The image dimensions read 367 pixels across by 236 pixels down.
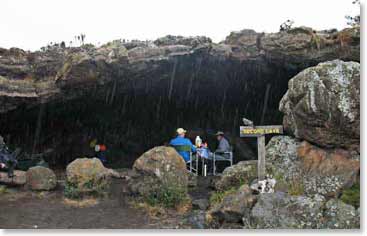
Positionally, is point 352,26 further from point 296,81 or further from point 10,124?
point 10,124

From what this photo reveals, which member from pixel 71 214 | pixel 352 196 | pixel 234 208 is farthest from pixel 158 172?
pixel 352 196

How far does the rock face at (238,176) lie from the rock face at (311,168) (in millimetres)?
381

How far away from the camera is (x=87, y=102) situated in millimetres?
12117

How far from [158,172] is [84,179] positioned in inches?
58.3

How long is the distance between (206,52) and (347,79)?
4067 mm

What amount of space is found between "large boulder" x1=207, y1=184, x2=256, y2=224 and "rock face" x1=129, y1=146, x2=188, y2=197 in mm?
1190

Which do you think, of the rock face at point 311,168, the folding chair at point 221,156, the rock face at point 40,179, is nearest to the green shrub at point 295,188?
the rock face at point 311,168

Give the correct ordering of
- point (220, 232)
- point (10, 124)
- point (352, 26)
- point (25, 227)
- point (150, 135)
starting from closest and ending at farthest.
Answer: point (220, 232)
point (25, 227)
point (352, 26)
point (10, 124)
point (150, 135)

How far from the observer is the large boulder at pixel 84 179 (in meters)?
7.93

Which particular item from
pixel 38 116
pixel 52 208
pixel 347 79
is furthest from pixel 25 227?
pixel 38 116

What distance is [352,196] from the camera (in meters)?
6.37

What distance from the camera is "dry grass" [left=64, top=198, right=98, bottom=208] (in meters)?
7.53

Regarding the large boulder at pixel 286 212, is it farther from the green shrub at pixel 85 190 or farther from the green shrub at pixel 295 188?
the green shrub at pixel 85 190

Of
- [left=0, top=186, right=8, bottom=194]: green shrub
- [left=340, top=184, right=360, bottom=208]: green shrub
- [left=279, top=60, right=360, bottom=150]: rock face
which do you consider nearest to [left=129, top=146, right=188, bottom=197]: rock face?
[left=279, top=60, right=360, bottom=150]: rock face
